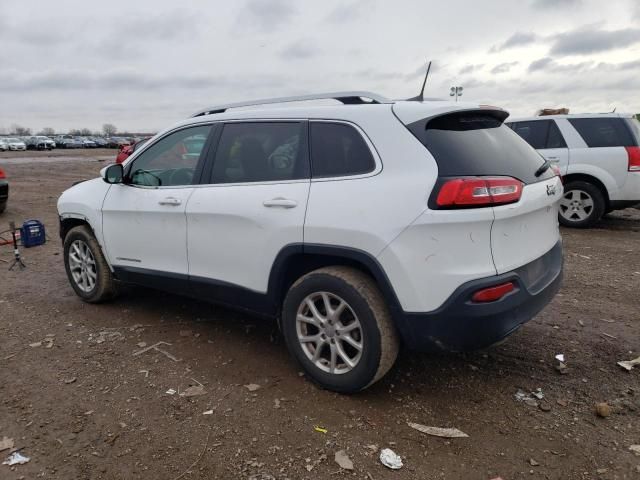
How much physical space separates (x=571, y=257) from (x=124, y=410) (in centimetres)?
557

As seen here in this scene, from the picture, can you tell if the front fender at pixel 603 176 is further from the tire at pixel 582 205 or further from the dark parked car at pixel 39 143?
the dark parked car at pixel 39 143

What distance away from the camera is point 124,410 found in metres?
3.04

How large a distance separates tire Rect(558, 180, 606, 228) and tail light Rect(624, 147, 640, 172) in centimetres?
58

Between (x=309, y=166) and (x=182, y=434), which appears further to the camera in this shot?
(x=309, y=166)

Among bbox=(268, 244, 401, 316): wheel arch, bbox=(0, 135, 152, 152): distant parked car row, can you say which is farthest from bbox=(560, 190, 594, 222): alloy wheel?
bbox=(0, 135, 152, 152): distant parked car row

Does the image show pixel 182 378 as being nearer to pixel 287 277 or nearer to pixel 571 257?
pixel 287 277

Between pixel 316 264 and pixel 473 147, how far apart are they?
3.89 ft

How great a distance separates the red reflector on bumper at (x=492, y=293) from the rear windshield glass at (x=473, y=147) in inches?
24.3

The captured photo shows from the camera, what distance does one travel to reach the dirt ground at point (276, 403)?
2.54 m

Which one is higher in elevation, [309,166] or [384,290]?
[309,166]

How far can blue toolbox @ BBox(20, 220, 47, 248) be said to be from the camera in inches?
281

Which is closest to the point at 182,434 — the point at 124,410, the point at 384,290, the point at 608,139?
the point at 124,410

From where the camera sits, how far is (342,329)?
118 inches

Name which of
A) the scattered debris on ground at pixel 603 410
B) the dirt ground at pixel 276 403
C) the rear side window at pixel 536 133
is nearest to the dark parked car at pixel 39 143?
the rear side window at pixel 536 133
